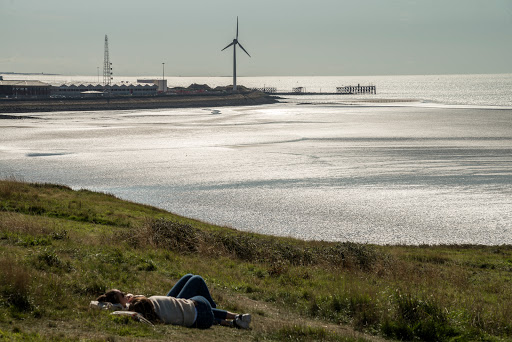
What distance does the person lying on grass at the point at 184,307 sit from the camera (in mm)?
9875

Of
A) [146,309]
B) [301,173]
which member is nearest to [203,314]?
[146,309]

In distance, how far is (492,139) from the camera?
84.3 metres

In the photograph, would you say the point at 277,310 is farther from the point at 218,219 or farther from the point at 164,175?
the point at 164,175

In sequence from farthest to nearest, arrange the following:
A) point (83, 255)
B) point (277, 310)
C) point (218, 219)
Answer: point (218, 219), point (83, 255), point (277, 310)

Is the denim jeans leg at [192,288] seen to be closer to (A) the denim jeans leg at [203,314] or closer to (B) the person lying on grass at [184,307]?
(B) the person lying on grass at [184,307]

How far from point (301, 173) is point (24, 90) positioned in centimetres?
11958

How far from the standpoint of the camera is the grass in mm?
9898

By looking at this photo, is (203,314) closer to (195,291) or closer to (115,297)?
(195,291)

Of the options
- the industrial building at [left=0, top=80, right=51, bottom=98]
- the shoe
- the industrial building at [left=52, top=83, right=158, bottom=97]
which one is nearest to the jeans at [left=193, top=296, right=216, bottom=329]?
the shoe

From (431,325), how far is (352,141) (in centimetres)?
7462

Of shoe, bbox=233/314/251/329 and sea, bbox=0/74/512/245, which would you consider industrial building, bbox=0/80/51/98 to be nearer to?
sea, bbox=0/74/512/245

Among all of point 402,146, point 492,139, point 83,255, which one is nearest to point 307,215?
point 83,255

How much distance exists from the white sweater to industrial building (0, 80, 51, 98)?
151m

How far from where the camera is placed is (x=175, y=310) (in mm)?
9859
